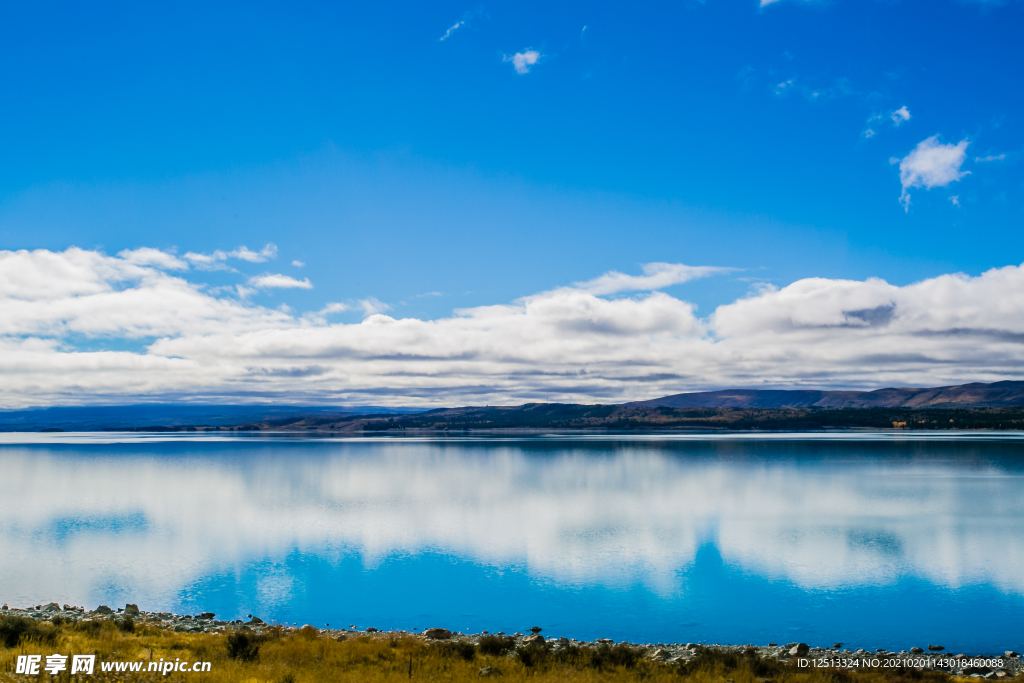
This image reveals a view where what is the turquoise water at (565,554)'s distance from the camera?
→ 16109mm

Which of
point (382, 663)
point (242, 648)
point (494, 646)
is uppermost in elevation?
point (242, 648)

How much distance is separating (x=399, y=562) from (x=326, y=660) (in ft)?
39.8

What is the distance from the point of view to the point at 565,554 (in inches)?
897

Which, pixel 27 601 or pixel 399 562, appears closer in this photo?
pixel 27 601

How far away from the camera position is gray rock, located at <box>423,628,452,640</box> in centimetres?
1384

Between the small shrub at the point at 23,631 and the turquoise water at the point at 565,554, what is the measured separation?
5358 mm

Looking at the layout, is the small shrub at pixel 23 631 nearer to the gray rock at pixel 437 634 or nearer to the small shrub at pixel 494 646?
the gray rock at pixel 437 634

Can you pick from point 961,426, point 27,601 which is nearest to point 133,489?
point 27,601

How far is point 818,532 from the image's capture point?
26141 mm

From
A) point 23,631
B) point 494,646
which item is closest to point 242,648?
point 23,631

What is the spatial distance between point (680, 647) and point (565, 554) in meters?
10.0

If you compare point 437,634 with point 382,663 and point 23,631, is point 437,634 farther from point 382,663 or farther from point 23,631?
point 23,631

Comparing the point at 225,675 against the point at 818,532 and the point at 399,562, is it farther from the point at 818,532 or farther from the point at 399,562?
the point at 818,532

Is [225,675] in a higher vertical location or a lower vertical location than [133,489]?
higher
